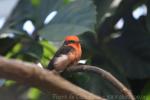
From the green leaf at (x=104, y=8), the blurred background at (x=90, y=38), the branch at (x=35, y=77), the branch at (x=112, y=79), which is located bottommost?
the branch at (x=35, y=77)

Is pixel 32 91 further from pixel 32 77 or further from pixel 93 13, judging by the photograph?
pixel 32 77

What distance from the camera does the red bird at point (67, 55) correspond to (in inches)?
28.6

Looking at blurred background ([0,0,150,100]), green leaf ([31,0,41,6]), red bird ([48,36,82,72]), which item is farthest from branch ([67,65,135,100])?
green leaf ([31,0,41,6])

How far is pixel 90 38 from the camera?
4.00 feet

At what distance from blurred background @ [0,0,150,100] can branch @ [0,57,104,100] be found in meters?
0.53

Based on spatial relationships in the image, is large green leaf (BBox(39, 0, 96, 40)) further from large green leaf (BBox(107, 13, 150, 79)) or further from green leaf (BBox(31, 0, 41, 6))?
large green leaf (BBox(107, 13, 150, 79))

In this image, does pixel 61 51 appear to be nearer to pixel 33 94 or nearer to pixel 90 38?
pixel 33 94

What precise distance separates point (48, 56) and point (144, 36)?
31 centimetres

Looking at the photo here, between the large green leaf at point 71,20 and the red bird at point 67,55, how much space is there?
0.17 meters

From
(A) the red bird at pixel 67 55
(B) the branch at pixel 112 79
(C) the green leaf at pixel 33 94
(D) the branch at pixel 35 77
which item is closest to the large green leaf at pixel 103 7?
(C) the green leaf at pixel 33 94

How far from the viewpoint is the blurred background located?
A: 3.45 feet

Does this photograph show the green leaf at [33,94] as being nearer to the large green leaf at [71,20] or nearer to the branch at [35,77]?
the large green leaf at [71,20]

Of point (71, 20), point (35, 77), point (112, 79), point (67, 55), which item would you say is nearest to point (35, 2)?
point (71, 20)

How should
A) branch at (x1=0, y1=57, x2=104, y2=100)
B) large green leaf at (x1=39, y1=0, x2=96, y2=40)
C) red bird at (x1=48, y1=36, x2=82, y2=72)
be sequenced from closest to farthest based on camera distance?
branch at (x1=0, y1=57, x2=104, y2=100) < red bird at (x1=48, y1=36, x2=82, y2=72) < large green leaf at (x1=39, y1=0, x2=96, y2=40)
